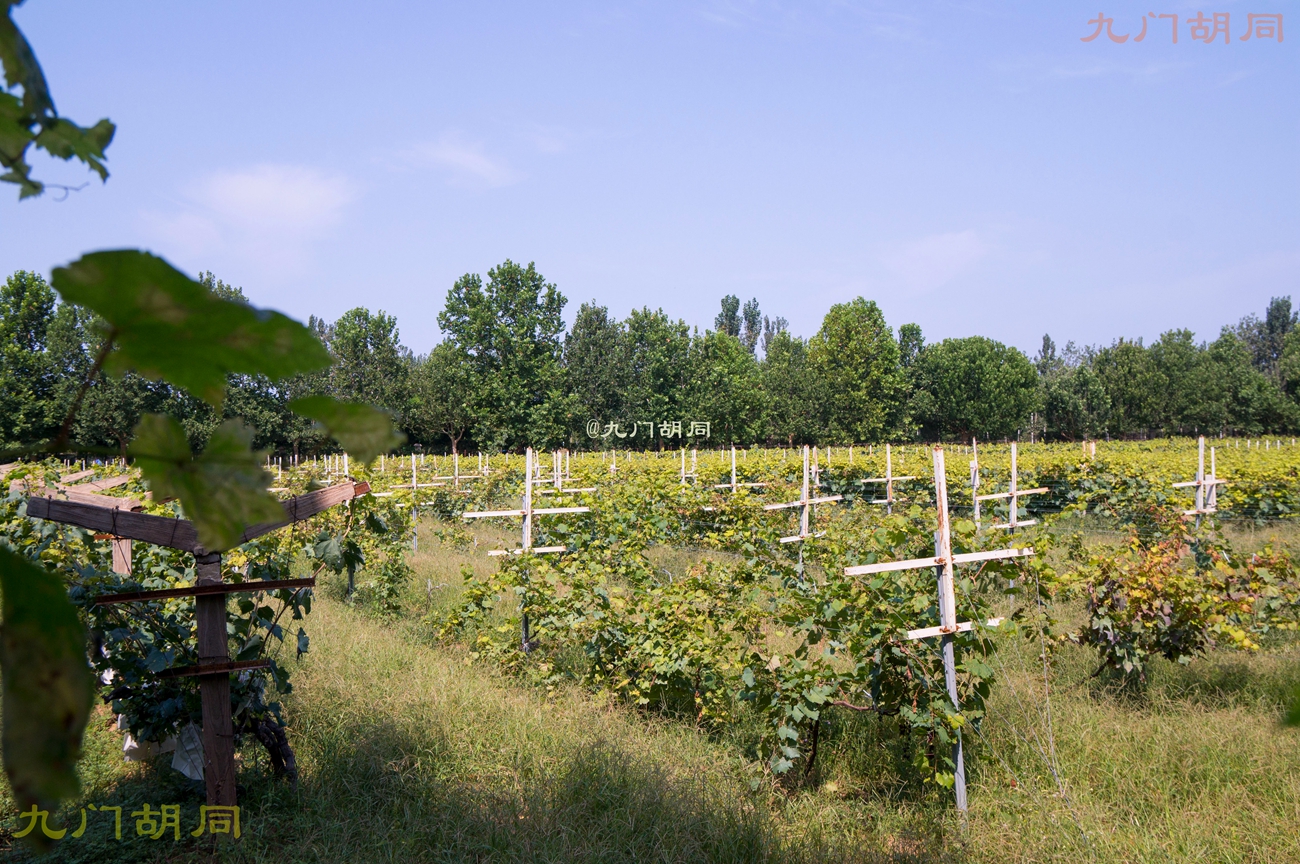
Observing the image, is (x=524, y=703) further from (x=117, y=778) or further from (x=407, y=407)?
(x=407, y=407)

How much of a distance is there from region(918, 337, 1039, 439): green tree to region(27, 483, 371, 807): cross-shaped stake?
181ft

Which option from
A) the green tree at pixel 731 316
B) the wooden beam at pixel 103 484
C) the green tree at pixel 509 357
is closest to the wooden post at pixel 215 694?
the wooden beam at pixel 103 484

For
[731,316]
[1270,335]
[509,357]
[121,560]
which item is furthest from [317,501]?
[1270,335]

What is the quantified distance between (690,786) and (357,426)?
14.0 feet

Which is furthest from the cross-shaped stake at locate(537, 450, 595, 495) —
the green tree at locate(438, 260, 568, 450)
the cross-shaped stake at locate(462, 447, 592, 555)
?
the green tree at locate(438, 260, 568, 450)

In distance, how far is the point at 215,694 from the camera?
361 centimetres

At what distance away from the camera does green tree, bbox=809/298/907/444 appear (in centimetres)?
5138

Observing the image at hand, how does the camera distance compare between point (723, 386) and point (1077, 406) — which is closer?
point (723, 386)

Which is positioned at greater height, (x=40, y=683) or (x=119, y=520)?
(x=40, y=683)

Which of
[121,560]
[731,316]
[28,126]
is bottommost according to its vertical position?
[121,560]

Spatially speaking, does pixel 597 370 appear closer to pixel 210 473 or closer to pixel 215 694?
pixel 215 694

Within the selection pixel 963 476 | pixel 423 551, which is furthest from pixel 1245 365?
pixel 423 551

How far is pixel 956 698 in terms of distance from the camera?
4.41 meters

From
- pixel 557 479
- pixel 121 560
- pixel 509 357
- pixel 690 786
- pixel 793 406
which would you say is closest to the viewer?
pixel 690 786
